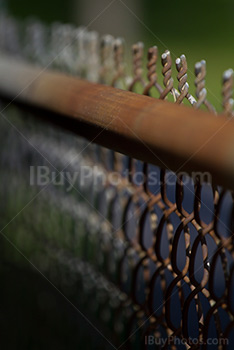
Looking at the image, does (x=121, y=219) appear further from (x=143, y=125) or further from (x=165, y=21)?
(x=165, y=21)

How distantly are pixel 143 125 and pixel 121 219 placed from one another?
3.47ft

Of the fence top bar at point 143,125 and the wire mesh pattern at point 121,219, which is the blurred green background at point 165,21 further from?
the fence top bar at point 143,125

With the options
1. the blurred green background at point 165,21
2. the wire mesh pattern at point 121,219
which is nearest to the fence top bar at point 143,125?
the wire mesh pattern at point 121,219

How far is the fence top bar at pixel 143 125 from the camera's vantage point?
42.3 inches

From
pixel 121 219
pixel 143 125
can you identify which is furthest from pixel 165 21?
pixel 143 125

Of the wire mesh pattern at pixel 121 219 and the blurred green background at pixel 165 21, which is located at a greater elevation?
the blurred green background at pixel 165 21

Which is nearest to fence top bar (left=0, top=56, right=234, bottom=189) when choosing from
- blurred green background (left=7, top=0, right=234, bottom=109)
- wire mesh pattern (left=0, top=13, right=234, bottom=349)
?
wire mesh pattern (left=0, top=13, right=234, bottom=349)

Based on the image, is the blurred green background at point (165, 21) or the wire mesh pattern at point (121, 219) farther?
the blurred green background at point (165, 21)

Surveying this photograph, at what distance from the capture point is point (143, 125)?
1321 millimetres

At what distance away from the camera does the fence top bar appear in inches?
42.3

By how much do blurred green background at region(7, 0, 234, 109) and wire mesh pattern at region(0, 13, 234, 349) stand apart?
10.3 m

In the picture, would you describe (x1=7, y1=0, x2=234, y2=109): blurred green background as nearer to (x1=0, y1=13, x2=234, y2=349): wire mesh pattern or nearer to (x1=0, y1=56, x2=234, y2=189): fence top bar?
(x1=0, y1=13, x2=234, y2=349): wire mesh pattern

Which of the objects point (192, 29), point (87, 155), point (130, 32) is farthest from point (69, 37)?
point (192, 29)

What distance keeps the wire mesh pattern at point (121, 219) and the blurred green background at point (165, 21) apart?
1033 centimetres
